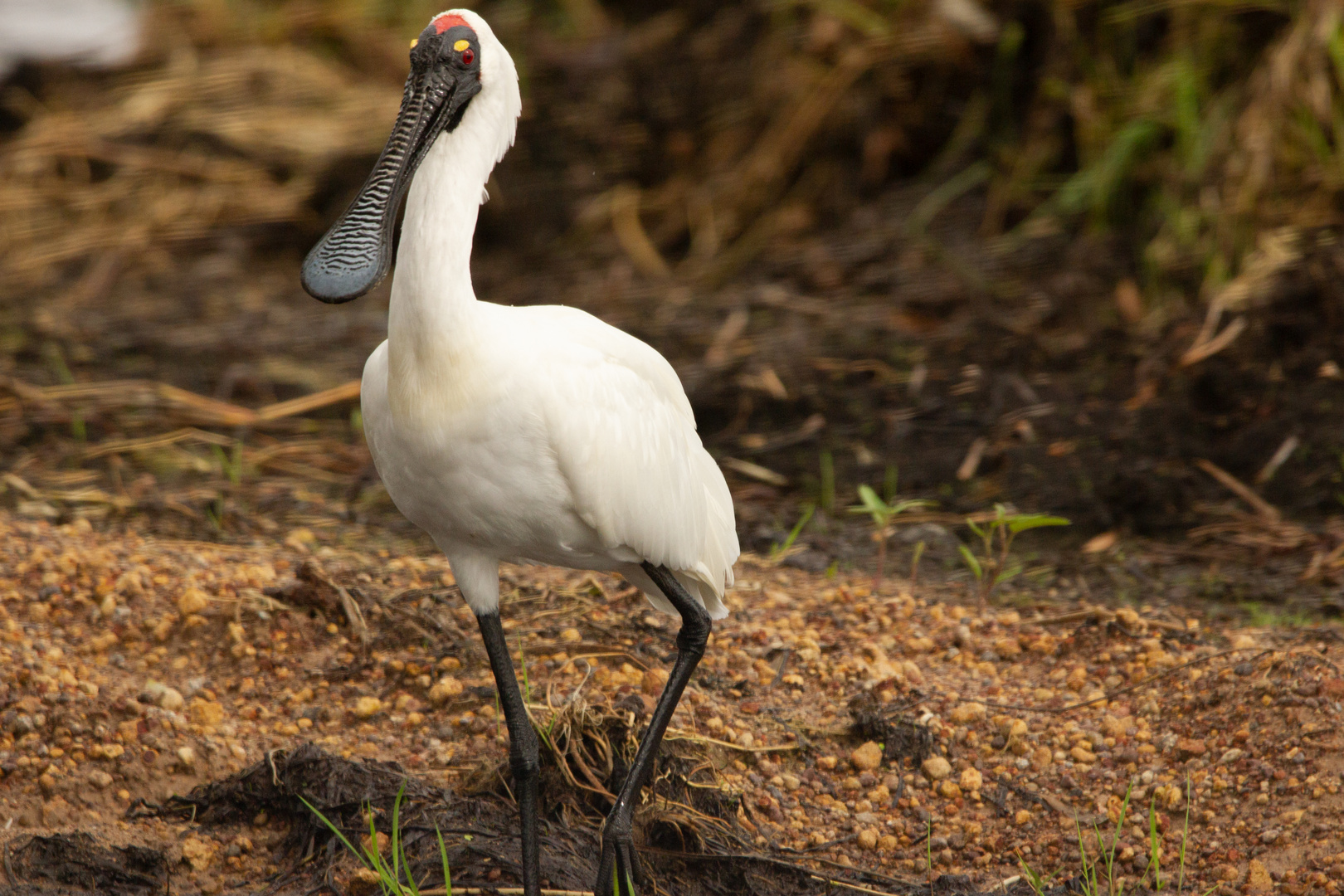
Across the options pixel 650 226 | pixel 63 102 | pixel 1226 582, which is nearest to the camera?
pixel 1226 582

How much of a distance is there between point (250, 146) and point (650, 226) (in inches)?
110

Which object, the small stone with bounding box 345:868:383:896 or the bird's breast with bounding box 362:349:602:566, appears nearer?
the bird's breast with bounding box 362:349:602:566

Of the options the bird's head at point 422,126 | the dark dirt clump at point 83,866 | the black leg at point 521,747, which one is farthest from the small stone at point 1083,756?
the dark dirt clump at point 83,866

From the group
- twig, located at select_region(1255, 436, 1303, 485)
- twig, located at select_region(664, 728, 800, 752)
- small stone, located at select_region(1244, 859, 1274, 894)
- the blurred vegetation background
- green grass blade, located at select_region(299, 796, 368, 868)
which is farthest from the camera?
the blurred vegetation background

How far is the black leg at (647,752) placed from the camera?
3.38m

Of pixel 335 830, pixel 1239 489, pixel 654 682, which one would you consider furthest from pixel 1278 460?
pixel 335 830

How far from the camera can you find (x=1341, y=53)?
661 centimetres

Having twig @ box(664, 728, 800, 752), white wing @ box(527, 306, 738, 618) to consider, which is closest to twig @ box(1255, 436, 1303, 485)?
twig @ box(664, 728, 800, 752)

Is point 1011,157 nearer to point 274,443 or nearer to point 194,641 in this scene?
point 274,443

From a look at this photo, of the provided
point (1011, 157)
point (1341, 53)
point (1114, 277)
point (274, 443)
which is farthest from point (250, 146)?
point (1341, 53)

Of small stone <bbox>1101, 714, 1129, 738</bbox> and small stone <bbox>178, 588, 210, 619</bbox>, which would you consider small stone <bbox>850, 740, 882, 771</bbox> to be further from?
small stone <bbox>178, 588, 210, 619</bbox>

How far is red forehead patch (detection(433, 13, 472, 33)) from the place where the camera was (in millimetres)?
3137

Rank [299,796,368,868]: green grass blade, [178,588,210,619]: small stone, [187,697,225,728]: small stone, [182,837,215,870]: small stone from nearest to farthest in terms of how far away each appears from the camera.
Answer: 1. [299,796,368,868]: green grass blade
2. [182,837,215,870]: small stone
3. [187,697,225,728]: small stone
4. [178,588,210,619]: small stone

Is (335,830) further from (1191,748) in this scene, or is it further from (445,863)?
(1191,748)
